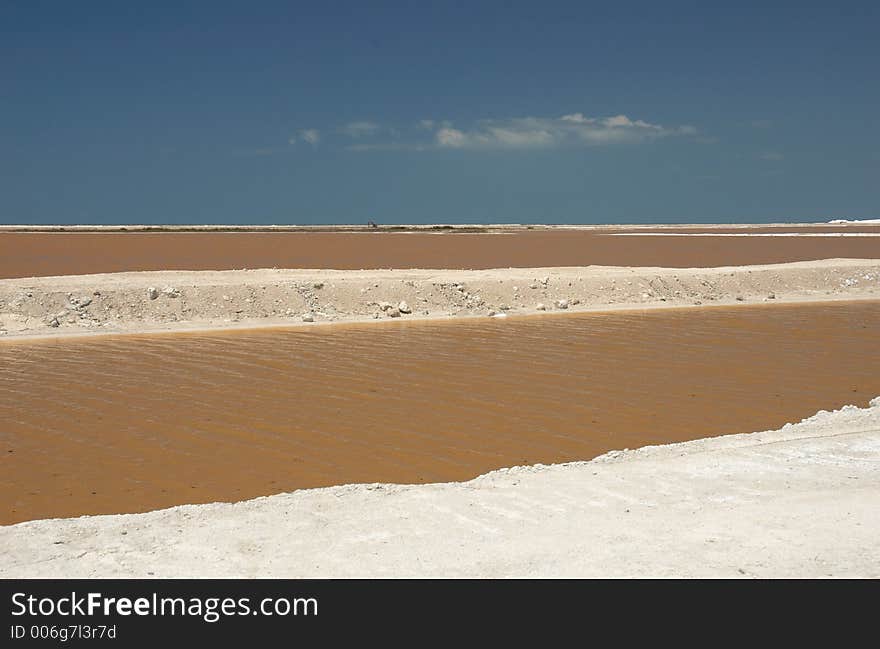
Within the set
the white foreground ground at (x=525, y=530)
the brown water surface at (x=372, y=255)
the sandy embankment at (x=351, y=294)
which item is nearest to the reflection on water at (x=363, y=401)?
the white foreground ground at (x=525, y=530)

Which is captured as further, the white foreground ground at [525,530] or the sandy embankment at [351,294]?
the sandy embankment at [351,294]

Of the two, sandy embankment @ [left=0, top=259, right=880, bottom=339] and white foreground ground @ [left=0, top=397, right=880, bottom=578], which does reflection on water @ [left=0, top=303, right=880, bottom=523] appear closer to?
white foreground ground @ [left=0, top=397, right=880, bottom=578]

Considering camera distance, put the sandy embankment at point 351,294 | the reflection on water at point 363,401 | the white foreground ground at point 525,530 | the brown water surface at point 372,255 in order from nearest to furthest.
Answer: the white foreground ground at point 525,530 → the reflection on water at point 363,401 → the sandy embankment at point 351,294 → the brown water surface at point 372,255

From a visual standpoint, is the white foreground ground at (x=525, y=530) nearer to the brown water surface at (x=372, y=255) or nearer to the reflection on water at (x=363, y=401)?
the reflection on water at (x=363, y=401)

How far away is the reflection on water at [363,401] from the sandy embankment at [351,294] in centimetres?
202

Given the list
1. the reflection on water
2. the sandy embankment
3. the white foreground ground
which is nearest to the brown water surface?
the sandy embankment

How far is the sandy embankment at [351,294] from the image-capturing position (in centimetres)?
2025

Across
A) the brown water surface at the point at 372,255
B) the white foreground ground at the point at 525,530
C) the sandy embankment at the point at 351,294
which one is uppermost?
the brown water surface at the point at 372,255

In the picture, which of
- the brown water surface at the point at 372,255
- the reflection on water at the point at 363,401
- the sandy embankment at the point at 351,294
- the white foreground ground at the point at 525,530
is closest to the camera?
the white foreground ground at the point at 525,530

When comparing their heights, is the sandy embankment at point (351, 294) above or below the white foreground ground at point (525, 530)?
above

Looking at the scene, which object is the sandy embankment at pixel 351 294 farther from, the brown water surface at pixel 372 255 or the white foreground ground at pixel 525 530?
the white foreground ground at pixel 525 530

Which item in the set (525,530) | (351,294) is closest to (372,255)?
(351,294)

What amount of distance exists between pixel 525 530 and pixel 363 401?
5863 mm

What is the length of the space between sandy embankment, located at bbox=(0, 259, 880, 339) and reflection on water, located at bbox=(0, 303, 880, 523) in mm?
2015
